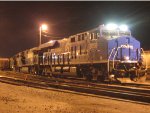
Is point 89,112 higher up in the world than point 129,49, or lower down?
lower down

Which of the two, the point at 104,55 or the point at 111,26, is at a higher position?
the point at 111,26

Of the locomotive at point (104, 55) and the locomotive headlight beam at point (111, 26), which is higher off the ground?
the locomotive headlight beam at point (111, 26)

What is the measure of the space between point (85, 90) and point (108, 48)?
5.98 meters

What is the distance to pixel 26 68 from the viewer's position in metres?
40.7

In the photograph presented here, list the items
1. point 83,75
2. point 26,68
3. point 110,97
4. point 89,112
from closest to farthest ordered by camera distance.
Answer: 1. point 89,112
2. point 110,97
3. point 83,75
4. point 26,68

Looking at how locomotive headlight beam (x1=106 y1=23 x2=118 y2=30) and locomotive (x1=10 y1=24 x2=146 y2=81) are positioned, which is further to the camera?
locomotive headlight beam (x1=106 y1=23 x2=118 y2=30)

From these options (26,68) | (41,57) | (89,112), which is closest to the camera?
(89,112)

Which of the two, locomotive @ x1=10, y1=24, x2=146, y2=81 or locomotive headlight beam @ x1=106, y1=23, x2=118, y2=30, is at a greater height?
locomotive headlight beam @ x1=106, y1=23, x2=118, y2=30

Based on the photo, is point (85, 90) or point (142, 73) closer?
point (85, 90)

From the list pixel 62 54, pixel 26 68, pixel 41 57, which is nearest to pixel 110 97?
pixel 62 54

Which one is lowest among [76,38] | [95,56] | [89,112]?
[89,112]

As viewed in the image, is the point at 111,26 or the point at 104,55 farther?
the point at 111,26

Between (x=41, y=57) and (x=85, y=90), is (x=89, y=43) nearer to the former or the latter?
(x=85, y=90)

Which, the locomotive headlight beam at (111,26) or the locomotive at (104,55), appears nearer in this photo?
the locomotive at (104,55)
